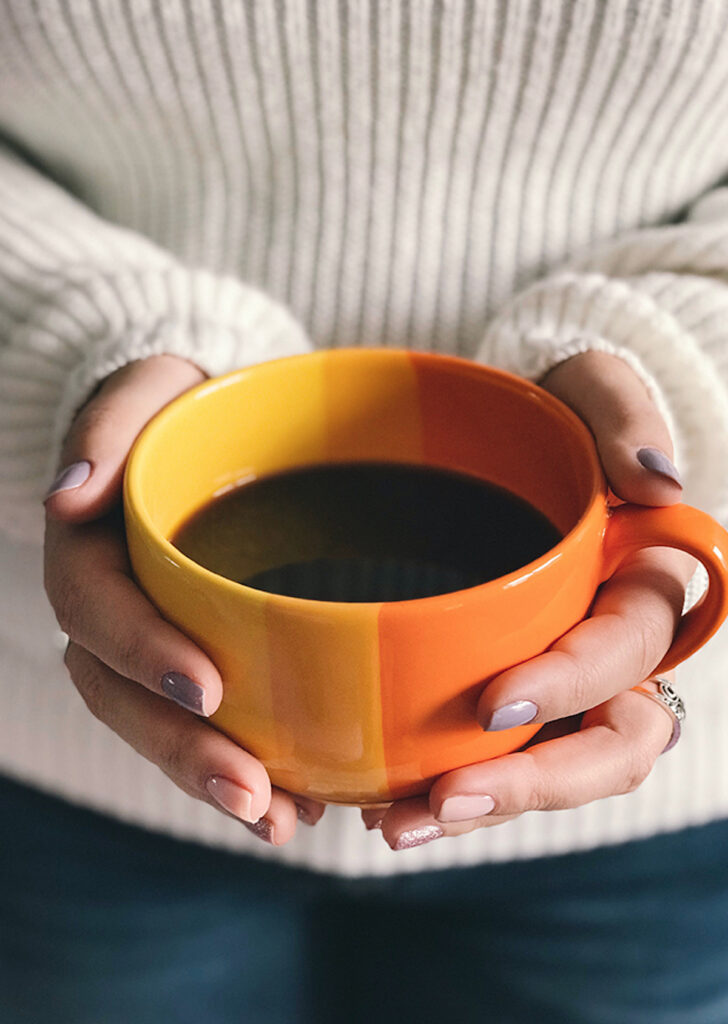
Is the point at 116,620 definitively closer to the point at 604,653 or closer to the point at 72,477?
the point at 72,477

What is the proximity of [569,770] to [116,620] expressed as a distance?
7.9 inches

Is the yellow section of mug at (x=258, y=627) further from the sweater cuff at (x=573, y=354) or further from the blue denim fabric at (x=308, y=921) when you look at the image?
the blue denim fabric at (x=308, y=921)

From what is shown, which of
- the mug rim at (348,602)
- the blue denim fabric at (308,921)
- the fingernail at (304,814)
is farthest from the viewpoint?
the blue denim fabric at (308,921)

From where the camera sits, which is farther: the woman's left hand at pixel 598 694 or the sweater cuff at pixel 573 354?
the sweater cuff at pixel 573 354

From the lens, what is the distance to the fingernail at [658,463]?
1.25ft

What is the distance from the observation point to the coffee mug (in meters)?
0.34

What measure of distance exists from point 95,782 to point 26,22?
51 centimetres

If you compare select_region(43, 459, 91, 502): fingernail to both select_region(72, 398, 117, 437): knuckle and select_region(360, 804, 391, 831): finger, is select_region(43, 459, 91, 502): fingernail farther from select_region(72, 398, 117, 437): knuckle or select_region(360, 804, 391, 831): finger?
select_region(360, 804, 391, 831): finger

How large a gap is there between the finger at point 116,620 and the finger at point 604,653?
0.11m

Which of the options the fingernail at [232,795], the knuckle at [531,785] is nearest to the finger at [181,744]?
the fingernail at [232,795]

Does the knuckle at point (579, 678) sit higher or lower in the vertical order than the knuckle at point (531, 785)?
higher

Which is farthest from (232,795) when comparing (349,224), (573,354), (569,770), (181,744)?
(349,224)

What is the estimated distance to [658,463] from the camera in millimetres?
386

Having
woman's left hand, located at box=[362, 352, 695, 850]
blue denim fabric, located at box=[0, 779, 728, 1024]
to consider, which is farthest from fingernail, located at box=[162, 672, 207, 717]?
blue denim fabric, located at box=[0, 779, 728, 1024]
